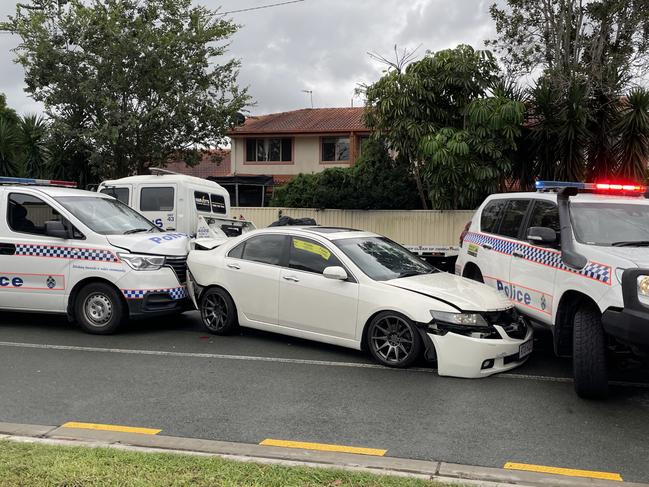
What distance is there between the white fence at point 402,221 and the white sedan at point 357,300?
8054 millimetres

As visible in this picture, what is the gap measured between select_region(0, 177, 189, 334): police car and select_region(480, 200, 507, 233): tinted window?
162 inches

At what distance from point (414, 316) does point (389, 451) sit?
6.61 feet

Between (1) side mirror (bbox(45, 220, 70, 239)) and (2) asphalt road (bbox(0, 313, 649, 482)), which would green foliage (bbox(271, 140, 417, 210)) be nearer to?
(2) asphalt road (bbox(0, 313, 649, 482))

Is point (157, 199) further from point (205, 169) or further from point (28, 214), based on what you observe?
point (205, 169)

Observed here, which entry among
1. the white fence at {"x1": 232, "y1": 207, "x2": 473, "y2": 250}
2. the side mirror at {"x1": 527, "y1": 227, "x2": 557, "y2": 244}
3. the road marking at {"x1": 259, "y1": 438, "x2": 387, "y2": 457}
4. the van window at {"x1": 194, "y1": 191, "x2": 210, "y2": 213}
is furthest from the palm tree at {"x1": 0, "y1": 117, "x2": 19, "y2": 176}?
the road marking at {"x1": 259, "y1": 438, "x2": 387, "y2": 457}

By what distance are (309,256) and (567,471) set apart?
3893mm

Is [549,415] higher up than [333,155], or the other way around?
[333,155]

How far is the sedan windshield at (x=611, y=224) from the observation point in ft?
19.1

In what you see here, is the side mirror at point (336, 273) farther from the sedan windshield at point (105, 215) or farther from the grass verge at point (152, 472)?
the sedan windshield at point (105, 215)

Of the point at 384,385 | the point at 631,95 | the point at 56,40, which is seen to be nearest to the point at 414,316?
the point at 384,385

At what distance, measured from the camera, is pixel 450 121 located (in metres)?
15.4

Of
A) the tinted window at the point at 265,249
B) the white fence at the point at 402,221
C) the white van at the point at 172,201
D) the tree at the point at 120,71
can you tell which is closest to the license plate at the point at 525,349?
the tinted window at the point at 265,249

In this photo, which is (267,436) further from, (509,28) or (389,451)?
(509,28)

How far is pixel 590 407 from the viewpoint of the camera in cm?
519
